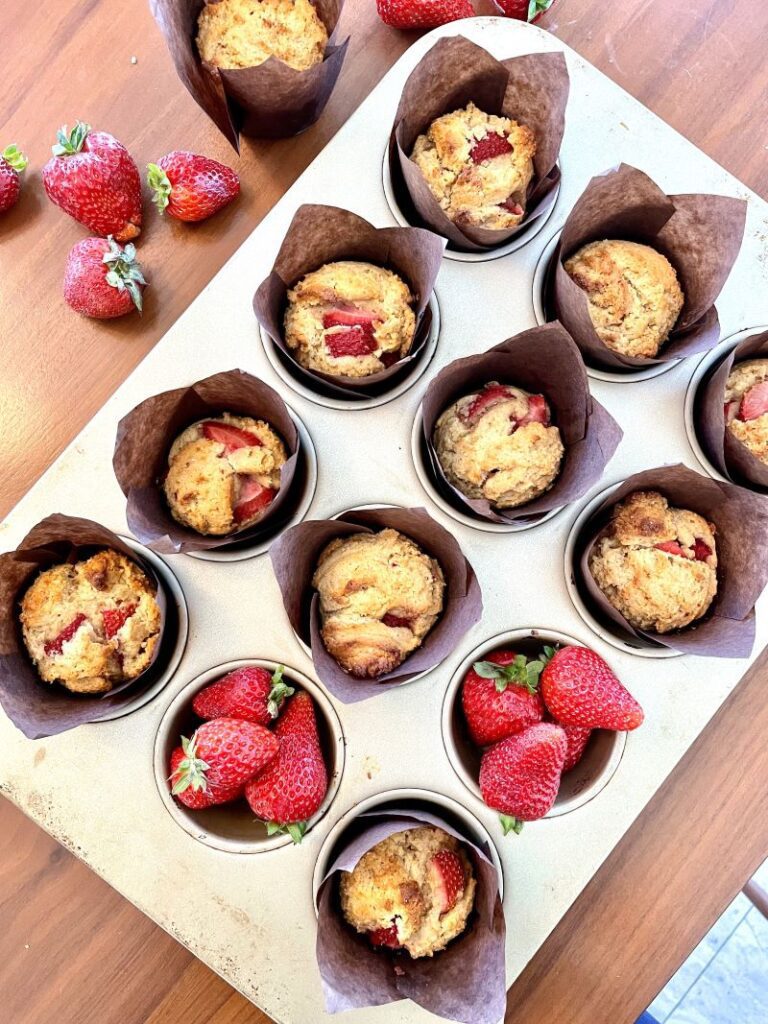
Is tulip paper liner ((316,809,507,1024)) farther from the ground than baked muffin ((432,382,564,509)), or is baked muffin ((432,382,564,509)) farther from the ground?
baked muffin ((432,382,564,509))

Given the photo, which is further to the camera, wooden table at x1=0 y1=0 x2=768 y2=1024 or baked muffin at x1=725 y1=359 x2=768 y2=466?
wooden table at x1=0 y1=0 x2=768 y2=1024

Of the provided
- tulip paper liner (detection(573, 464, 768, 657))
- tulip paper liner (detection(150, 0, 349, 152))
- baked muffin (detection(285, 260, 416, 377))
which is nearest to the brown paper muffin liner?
baked muffin (detection(285, 260, 416, 377))

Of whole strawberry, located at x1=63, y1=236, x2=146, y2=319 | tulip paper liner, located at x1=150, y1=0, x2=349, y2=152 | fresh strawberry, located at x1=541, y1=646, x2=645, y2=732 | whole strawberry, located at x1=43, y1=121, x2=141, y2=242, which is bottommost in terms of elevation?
fresh strawberry, located at x1=541, y1=646, x2=645, y2=732

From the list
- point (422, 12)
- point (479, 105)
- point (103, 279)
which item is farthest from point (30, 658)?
point (422, 12)

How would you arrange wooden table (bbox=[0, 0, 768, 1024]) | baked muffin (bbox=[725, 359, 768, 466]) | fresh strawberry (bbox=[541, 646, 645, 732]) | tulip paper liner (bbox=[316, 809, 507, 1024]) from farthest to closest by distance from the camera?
wooden table (bbox=[0, 0, 768, 1024]) < baked muffin (bbox=[725, 359, 768, 466]) < fresh strawberry (bbox=[541, 646, 645, 732]) < tulip paper liner (bbox=[316, 809, 507, 1024])

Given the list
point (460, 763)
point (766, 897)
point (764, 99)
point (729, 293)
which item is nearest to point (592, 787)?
point (460, 763)

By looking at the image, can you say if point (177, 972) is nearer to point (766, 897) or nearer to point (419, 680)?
point (419, 680)

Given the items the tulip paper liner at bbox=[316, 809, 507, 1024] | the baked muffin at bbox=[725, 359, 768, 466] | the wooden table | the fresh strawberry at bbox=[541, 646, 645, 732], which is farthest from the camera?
the wooden table

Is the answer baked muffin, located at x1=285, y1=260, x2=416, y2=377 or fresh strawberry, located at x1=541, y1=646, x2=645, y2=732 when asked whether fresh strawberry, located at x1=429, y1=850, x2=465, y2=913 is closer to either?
fresh strawberry, located at x1=541, y1=646, x2=645, y2=732
